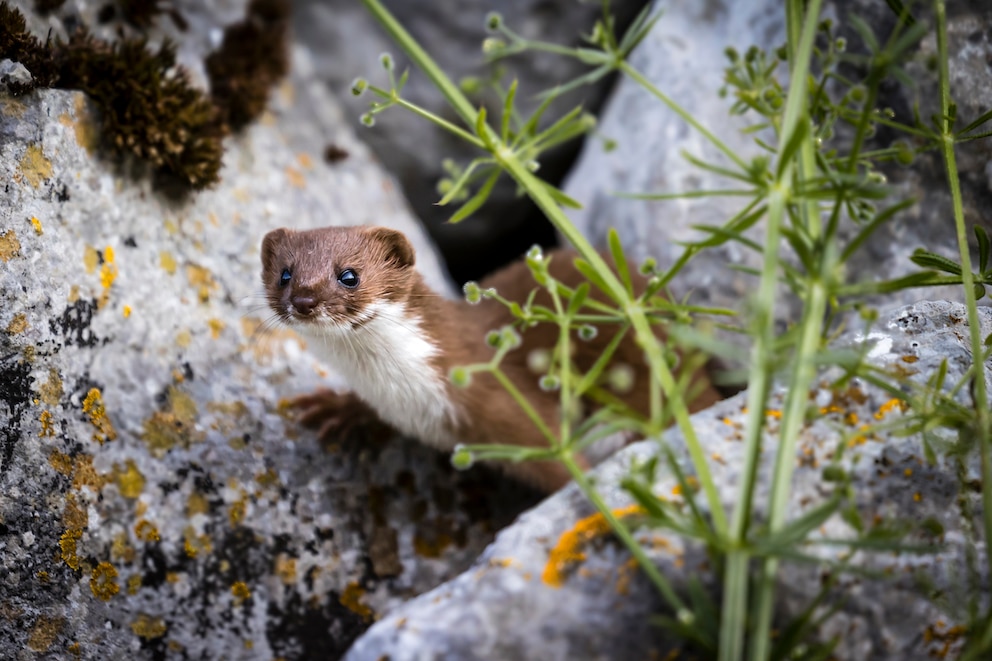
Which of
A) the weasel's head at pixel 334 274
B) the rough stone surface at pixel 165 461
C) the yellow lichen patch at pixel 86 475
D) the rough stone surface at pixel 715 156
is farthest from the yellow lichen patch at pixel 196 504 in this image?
the rough stone surface at pixel 715 156

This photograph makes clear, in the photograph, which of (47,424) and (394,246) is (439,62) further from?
(47,424)

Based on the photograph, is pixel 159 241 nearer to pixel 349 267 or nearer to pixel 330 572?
pixel 349 267

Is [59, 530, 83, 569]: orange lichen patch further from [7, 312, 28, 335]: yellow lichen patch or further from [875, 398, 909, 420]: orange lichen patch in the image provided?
[875, 398, 909, 420]: orange lichen patch

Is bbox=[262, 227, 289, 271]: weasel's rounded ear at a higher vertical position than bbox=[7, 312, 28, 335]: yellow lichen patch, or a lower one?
higher

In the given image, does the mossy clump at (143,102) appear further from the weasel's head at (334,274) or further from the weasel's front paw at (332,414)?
the weasel's front paw at (332,414)

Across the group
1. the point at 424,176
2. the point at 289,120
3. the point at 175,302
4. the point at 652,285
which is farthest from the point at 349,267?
the point at 424,176

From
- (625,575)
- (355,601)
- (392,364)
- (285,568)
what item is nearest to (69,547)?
(285,568)

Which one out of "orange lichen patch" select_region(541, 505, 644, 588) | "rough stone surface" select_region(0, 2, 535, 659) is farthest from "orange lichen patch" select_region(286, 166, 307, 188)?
"orange lichen patch" select_region(541, 505, 644, 588)
